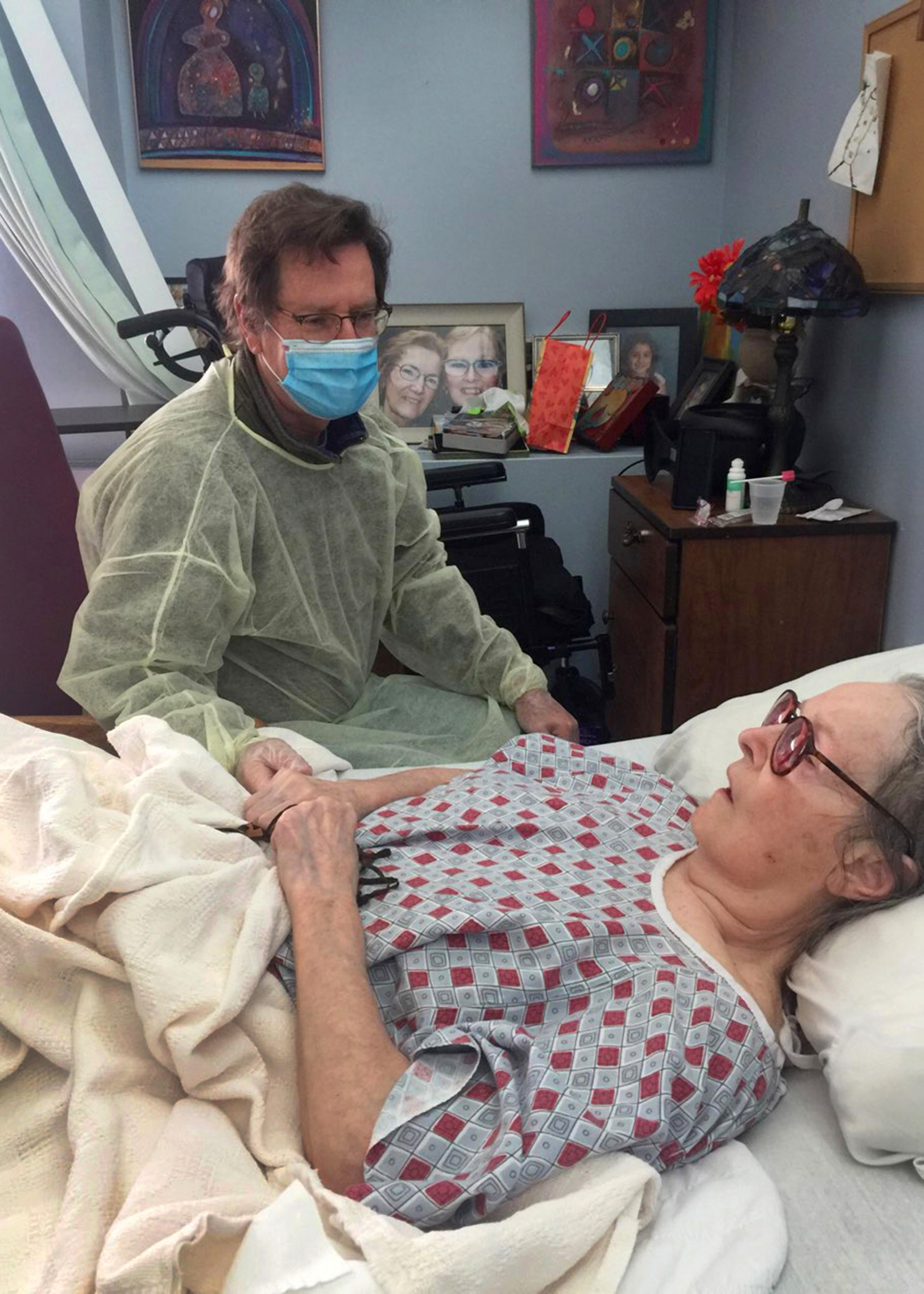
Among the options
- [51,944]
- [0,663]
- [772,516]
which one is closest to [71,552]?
[0,663]

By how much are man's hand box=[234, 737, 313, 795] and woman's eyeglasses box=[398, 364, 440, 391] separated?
1824 mm

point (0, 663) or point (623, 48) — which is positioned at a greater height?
point (623, 48)

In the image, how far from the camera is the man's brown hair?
5.04ft

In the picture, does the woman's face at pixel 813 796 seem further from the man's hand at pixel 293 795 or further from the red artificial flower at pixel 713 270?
the red artificial flower at pixel 713 270

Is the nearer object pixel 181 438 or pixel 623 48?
pixel 181 438

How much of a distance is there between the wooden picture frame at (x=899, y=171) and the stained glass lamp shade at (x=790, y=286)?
0.06m

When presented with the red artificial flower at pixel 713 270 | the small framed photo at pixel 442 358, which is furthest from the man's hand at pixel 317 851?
the small framed photo at pixel 442 358

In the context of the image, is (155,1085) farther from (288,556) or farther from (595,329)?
(595,329)

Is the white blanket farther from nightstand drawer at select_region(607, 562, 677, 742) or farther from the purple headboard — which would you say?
nightstand drawer at select_region(607, 562, 677, 742)

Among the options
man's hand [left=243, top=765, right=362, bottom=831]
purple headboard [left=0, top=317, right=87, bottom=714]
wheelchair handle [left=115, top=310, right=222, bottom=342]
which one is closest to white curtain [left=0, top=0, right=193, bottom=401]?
wheelchair handle [left=115, top=310, right=222, bottom=342]

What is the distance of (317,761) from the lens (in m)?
1.48

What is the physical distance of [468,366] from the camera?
3068mm

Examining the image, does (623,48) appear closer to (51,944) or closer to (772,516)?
(772,516)

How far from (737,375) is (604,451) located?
41 cm
